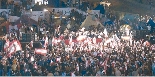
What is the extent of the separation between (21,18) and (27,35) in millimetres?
10472

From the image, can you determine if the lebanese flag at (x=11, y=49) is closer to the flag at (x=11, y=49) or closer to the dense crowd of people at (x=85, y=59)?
the flag at (x=11, y=49)

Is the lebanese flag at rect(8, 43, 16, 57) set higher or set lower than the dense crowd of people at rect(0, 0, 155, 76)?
higher

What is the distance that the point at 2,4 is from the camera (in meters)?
48.3

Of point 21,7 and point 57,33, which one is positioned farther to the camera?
point 21,7

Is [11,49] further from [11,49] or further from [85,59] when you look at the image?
[85,59]

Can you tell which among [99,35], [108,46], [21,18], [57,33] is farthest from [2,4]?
[108,46]

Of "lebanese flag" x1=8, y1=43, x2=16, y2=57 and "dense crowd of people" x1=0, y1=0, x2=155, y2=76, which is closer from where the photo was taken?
"dense crowd of people" x1=0, y1=0, x2=155, y2=76

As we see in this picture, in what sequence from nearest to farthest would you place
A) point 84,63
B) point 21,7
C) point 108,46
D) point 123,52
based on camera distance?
point 84,63
point 123,52
point 108,46
point 21,7

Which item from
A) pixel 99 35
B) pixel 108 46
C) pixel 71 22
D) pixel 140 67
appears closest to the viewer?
pixel 140 67

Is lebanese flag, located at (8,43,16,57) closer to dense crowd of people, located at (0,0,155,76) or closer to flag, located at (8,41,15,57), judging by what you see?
flag, located at (8,41,15,57)

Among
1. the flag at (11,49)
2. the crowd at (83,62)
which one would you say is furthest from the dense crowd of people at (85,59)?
the flag at (11,49)

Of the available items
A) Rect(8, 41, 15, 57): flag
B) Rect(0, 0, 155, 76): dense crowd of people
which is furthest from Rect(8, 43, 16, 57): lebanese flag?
Rect(0, 0, 155, 76): dense crowd of people

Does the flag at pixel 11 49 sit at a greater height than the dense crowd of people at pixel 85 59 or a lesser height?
greater

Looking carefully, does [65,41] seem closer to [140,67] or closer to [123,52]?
[123,52]
